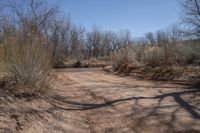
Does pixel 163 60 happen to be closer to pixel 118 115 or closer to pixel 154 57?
pixel 154 57

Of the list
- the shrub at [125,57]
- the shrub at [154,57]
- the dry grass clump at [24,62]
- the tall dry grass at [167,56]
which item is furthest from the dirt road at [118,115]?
the shrub at [125,57]

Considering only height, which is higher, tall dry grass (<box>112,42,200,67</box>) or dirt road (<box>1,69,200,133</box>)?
tall dry grass (<box>112,42,200,67</box>)

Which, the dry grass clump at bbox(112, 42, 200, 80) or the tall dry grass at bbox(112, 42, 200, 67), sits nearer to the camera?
the dry grass clump at bbox(112, 42, 200, 80)

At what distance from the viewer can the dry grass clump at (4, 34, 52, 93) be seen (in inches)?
262

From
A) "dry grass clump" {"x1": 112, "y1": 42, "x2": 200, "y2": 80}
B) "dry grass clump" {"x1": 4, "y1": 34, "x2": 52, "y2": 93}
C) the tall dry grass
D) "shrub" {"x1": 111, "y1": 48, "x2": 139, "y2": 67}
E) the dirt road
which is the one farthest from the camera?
"shrub" {"x1": 111, "y1": 48, "x2": 139, "y2": 67}

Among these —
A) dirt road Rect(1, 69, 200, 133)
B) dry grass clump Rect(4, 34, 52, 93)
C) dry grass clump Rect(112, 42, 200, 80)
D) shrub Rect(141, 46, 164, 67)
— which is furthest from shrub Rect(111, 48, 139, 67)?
dry grass clump Rect(4, 34, 52, 93)

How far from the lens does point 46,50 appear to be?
25.9 ft

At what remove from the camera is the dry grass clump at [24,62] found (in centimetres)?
666

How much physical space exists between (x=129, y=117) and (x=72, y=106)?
183 centimetres

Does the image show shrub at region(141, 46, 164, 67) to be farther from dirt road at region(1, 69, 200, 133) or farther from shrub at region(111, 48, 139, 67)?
dirt road at region(1, 69, 200, 133)

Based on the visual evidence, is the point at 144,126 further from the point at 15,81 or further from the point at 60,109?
the point at 15,81

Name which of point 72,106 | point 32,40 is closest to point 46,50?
point 32,40

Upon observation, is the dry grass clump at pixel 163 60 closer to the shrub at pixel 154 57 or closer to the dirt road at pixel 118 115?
the shrub at pixel 154 57

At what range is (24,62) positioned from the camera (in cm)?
673
